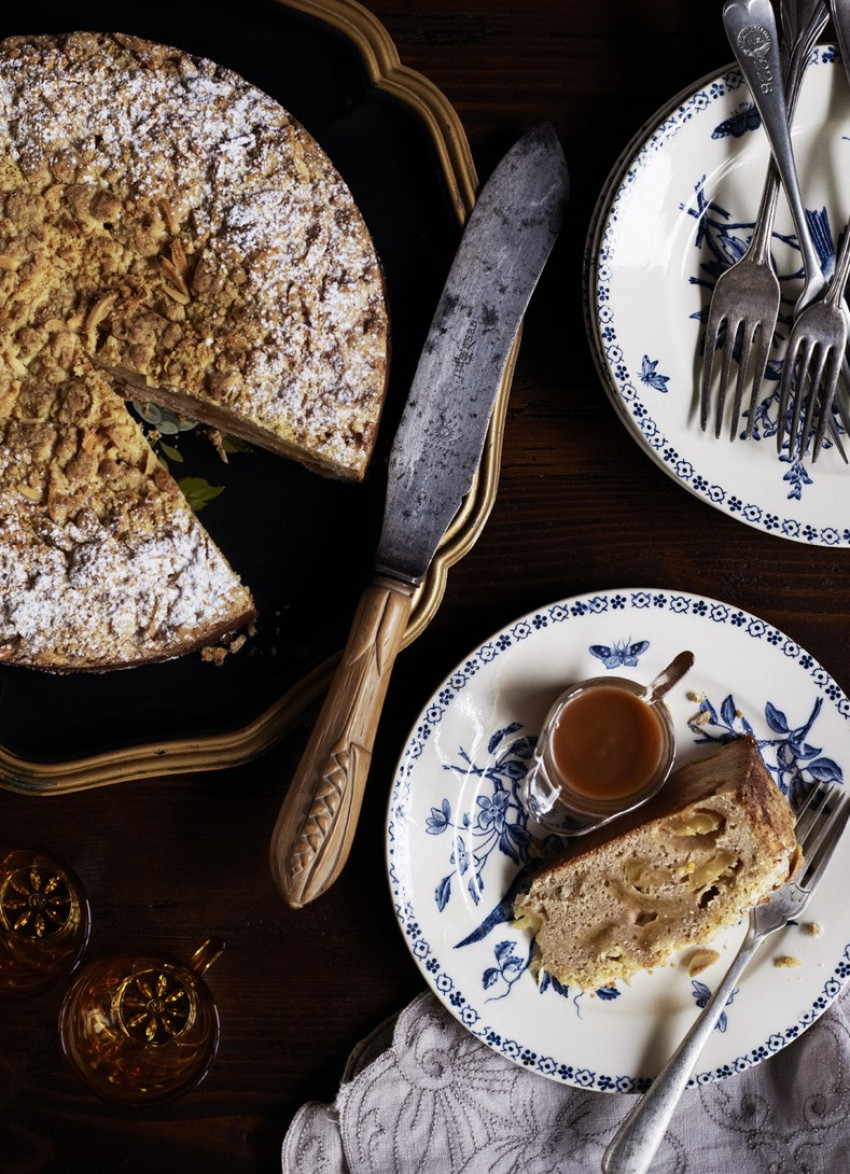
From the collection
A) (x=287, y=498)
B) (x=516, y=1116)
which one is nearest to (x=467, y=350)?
(x=287, y=498)

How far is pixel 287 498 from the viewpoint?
2.14 m

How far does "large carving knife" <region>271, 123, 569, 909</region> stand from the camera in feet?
6.45

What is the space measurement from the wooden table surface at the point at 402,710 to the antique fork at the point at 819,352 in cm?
31

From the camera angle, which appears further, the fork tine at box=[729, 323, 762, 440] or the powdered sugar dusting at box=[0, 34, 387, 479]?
the fork tine at box=[729, 323, 762, 440]

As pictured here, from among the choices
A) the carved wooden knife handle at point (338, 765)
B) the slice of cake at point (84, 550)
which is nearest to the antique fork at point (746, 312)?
the carved wooden knife handle at point (338, 765)

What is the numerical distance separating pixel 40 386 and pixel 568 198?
48.9 inches

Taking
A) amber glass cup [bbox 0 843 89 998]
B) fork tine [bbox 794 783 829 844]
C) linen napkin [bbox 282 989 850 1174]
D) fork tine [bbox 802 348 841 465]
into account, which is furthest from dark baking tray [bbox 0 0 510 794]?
fork tine [bbox 794 783 829 844]

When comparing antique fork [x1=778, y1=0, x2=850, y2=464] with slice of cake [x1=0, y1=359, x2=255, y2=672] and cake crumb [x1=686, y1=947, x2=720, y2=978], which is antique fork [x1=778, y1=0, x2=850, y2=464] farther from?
slice of cake [x1=0, y1=359, x2=255, y2=672]

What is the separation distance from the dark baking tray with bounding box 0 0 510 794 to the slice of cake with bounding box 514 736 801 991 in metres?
0.69

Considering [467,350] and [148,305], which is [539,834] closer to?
[467,350]

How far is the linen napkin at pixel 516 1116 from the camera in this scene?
87.5 inches

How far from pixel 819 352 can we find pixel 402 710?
4.17ft

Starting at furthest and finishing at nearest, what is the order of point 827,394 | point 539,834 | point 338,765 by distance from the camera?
point 539,834 < point 827,394 < point 338,765

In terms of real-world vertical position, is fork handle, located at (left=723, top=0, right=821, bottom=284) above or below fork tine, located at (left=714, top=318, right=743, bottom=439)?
above
